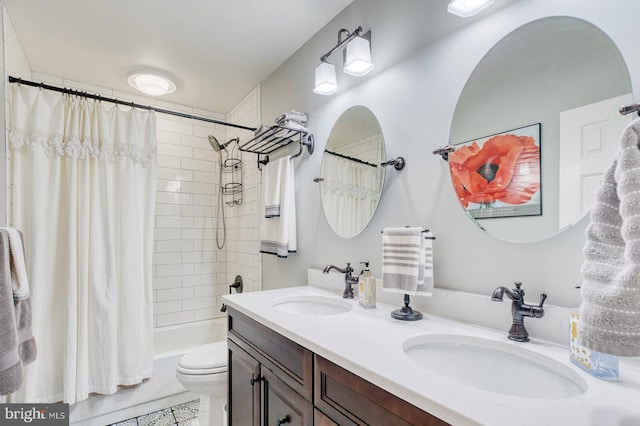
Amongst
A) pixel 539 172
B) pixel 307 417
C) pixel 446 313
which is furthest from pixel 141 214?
pixel 539 172

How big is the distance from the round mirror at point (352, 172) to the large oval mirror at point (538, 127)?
0.42 m

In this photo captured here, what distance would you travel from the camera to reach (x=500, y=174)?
110 cm

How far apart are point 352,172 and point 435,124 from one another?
54cm

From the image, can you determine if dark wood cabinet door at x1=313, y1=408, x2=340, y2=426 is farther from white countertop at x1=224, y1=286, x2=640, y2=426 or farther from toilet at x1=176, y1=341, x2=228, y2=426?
toilet at x1=176, y1=341, x2=228, y2=426

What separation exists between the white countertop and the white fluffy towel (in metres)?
0.15

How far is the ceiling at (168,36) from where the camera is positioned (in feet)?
5.88

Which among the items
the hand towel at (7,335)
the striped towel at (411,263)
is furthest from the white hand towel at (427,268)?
the hand towel at (7,335)

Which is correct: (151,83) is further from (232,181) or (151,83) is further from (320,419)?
(320,419)

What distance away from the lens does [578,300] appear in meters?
0.90

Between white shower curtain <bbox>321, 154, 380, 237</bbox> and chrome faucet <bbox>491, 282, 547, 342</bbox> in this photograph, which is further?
white shower curtain <bbox>321, 154, 380, 237</bbox>

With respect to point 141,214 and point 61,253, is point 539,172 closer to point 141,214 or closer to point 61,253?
point 141,214

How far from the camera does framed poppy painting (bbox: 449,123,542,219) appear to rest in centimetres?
101

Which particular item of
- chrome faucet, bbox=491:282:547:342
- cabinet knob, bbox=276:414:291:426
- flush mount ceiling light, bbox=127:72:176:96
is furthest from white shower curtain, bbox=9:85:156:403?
chrome faucet, bbox=491:282:547:342

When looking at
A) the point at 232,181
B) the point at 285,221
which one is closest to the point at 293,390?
the point at 285,221
